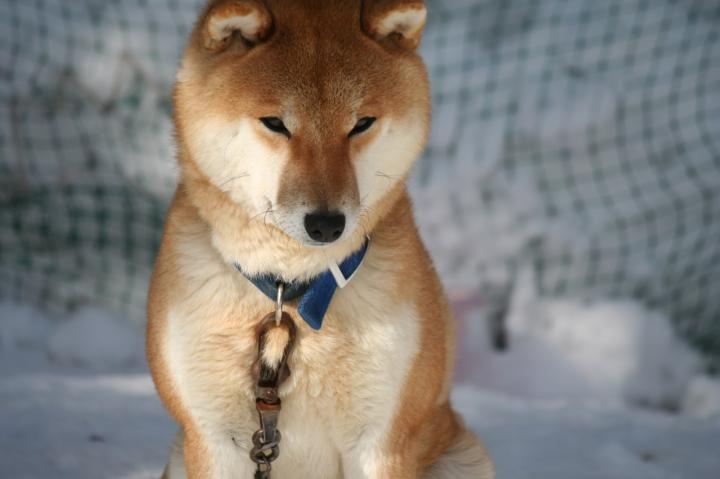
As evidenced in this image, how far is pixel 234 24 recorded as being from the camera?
243 cm

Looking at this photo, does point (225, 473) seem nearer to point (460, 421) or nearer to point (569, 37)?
point (460, 421)

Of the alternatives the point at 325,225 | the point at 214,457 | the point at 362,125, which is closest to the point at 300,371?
the point at 214,457

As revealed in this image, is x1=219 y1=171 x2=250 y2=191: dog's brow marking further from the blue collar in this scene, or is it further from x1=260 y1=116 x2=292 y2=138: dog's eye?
the blue collar

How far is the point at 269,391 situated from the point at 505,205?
9.94 feet

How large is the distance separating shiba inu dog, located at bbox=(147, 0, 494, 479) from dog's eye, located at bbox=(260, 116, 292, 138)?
0.4 inches

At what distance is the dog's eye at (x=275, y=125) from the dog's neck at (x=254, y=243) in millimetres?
244

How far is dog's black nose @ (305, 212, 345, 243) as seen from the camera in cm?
234

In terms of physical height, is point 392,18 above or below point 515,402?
above

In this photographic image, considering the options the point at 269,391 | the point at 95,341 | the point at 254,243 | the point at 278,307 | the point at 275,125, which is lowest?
the point at 95,341

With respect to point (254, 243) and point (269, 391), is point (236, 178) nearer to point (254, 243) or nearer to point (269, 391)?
point (254, 243)

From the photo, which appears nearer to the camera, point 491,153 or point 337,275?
point 337,275

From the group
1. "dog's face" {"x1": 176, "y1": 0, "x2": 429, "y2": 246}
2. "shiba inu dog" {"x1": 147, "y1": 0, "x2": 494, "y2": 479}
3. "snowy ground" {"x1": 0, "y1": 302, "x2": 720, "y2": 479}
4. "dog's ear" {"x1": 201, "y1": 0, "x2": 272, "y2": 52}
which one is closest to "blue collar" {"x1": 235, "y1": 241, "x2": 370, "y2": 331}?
"shiba inu dog" {"x1": 147, "y1": 0, "x2": 494, "y2": 479}

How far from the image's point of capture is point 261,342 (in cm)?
254

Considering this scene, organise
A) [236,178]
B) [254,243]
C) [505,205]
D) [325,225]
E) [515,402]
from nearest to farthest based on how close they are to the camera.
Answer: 1. [325,225]
2. [236,178]
3. [254,243]
4. [515,402]
5. [505,205]
